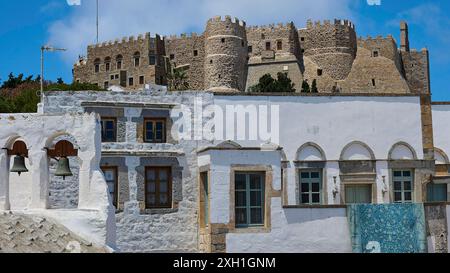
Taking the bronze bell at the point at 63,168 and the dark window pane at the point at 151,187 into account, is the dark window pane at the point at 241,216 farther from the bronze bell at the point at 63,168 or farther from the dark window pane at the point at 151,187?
the bronze bell at the point at 63,168

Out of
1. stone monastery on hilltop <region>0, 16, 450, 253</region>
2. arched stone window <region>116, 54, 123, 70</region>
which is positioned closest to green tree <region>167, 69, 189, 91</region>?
arched stone window <region>116, 54, 123, 70</region>

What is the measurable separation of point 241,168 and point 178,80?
177 ft

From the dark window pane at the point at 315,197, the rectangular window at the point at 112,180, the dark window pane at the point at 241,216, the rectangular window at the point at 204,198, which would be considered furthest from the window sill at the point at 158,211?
the dark window pane at the point at 315,197

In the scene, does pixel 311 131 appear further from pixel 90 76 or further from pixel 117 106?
pixel 90 76

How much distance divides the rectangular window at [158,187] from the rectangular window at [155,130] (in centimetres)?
99

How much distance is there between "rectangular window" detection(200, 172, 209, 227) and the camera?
2277 centimetres

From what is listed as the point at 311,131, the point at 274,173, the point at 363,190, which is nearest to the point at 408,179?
the point at 363,190

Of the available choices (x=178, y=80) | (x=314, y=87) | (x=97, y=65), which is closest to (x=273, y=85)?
(x=314, y=87)

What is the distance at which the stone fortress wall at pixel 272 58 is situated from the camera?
2803 inches
